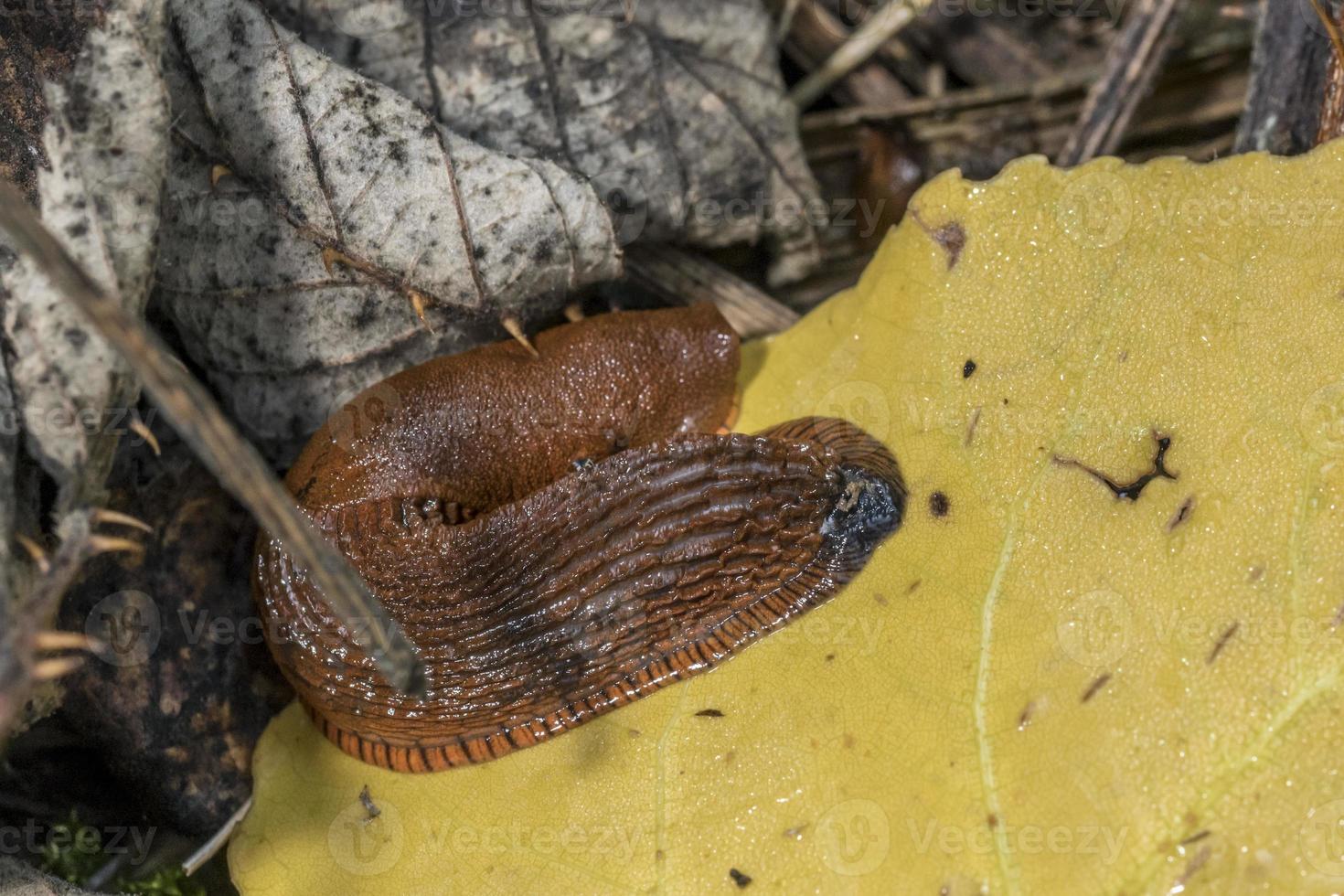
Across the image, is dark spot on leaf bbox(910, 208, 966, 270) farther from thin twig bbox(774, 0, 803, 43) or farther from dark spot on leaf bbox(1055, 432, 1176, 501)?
thin twig bbox(774, 0, 803, 43)

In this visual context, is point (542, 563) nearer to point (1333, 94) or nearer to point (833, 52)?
point (833, 52)

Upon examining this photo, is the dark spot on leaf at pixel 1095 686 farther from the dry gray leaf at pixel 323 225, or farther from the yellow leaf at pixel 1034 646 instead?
the dry gray leaf at pixel 323 225

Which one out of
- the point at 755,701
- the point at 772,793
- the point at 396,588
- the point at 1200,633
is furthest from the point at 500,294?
the point at 1200,633

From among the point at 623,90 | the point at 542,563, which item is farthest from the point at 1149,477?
the point at 623,90

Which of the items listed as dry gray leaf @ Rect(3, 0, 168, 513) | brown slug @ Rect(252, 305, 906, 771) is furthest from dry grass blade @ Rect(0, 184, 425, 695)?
brown slug @ Rect(252, 305, 906, 771)

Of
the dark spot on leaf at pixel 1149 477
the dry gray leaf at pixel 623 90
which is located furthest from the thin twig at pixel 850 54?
the dark spot on leaf at pixel 1149 477

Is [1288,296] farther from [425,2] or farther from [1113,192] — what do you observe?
[425,2]
